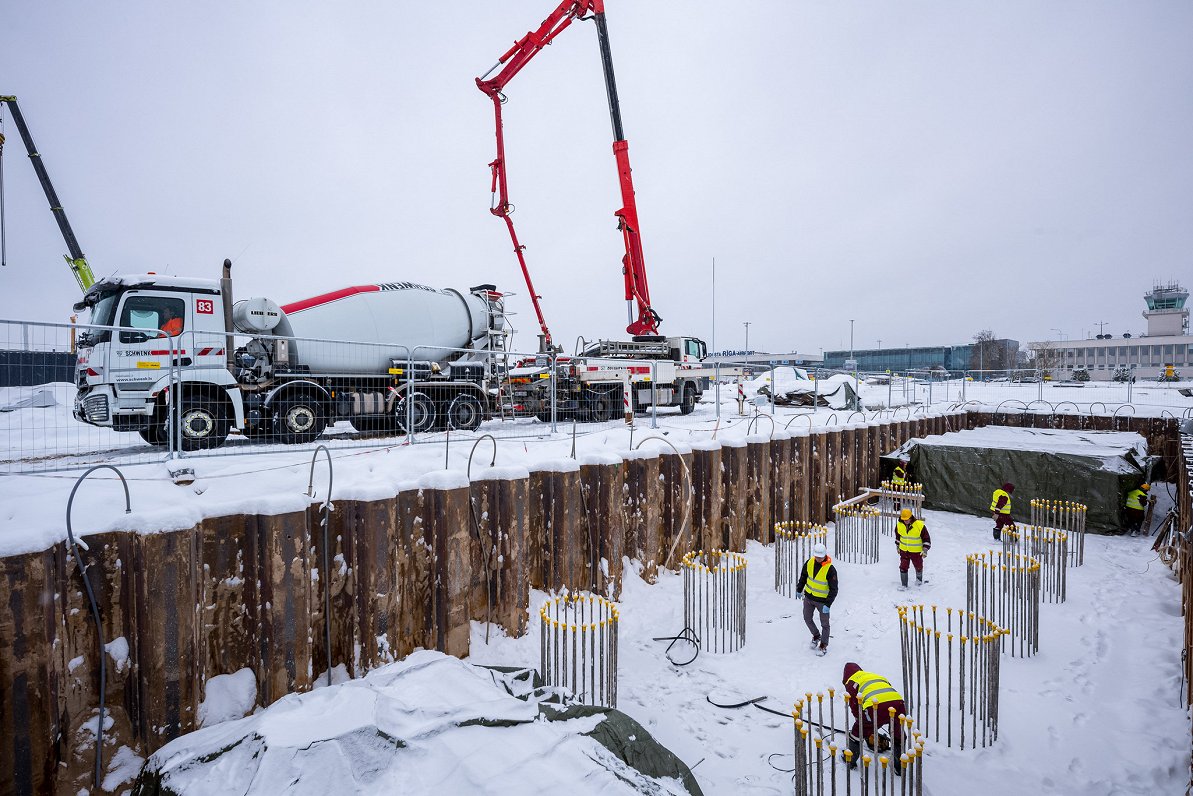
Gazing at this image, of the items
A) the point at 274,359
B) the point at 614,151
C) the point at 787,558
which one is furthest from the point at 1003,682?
the point at 614,151

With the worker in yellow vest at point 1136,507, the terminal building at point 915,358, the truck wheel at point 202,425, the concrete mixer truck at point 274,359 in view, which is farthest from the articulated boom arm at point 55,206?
the terminal building at point 915,358

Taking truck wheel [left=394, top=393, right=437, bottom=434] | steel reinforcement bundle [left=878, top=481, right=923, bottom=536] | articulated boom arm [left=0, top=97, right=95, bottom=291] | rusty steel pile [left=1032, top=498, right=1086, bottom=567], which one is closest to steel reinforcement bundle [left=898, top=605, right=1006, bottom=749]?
rusty steel pile [left=1032, top=498, right=1086, bottom=567]

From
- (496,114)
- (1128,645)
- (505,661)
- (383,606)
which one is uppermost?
(496,114)

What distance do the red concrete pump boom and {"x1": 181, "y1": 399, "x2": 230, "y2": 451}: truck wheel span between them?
12.7 m

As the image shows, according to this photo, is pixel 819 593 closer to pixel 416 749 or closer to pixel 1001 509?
pixel 416 749

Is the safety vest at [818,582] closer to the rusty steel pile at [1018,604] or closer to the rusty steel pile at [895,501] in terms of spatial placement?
the rusty steel pile at [1018,604]

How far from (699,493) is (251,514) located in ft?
18.1

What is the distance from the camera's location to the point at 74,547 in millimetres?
3254

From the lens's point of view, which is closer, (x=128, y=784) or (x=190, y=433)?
(x=128, y=784)

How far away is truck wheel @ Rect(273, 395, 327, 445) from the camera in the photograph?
1108 centimetres

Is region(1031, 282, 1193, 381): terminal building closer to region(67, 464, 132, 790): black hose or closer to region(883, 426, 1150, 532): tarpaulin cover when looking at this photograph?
region(883, 426, 1150, 532): tarpaulin cover

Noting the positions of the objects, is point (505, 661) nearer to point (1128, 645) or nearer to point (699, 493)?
point (699, 493)

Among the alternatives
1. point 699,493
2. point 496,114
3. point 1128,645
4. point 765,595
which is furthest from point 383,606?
point 496,114

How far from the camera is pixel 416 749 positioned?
9.88 feet
